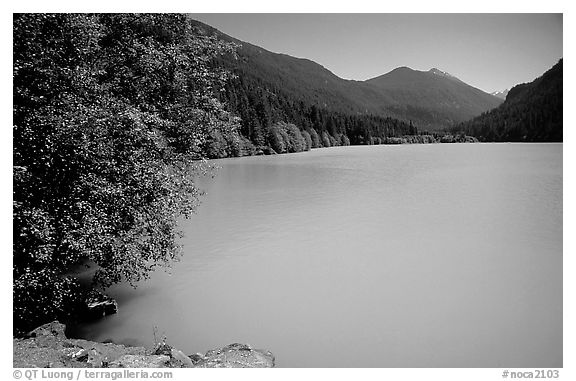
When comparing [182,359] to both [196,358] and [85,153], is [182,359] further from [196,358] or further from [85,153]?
[85,153]

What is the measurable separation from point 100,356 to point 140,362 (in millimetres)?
422

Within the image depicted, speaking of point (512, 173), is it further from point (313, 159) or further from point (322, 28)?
point (322, 28)

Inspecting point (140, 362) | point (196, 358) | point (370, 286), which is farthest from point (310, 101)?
point (140, 362)

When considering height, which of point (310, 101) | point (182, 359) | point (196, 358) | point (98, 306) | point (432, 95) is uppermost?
point (432, 95)

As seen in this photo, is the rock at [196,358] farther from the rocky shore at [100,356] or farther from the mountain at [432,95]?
the mountain at [432,95]

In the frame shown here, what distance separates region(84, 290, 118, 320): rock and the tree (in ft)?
0.54

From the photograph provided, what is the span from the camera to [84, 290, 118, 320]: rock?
4.50 meters

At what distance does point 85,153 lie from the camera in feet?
11.6

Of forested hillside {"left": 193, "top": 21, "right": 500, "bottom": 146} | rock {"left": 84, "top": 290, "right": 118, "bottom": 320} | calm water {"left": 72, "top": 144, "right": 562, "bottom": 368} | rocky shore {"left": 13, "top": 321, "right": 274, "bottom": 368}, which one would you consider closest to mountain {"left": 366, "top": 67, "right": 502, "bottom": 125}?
forested hillside {"left": 193, "top": 21, "right": 500, "bottom": 146}

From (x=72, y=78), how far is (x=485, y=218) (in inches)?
328

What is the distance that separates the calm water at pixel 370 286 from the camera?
404cm

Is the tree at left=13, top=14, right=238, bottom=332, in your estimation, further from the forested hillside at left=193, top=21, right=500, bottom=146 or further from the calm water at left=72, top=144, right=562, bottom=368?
the forested hillside at left=193, top=21, right=500, bottom=146

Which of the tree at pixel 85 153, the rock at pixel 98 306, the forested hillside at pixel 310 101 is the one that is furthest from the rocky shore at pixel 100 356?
the forested hillside at pixel 310 101

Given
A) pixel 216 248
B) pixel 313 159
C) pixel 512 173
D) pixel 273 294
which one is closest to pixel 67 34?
pixel 273 294
